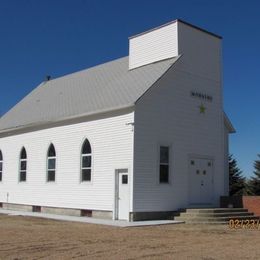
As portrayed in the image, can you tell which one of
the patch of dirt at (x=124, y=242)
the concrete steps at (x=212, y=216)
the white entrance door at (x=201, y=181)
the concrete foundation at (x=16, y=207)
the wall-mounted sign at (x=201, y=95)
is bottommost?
the patch of dirt at (x=124, y=242)

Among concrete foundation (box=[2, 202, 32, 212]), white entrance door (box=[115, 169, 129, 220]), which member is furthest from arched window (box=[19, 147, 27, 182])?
white entrance door (box=[115, 169, 129, 220])

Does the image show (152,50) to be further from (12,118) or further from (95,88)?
(12,118)

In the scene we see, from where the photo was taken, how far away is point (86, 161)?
25.7 metres

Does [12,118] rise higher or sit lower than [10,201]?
higher

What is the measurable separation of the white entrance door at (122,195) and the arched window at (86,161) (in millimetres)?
2287

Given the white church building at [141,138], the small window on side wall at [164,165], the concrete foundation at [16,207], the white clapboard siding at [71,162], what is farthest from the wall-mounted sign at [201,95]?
the concrete foundation at [16,207]

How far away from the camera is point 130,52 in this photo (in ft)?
91.9

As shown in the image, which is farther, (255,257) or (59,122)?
(59,122)

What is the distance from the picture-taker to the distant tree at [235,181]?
47.9 metres

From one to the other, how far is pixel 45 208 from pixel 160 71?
9923 mm

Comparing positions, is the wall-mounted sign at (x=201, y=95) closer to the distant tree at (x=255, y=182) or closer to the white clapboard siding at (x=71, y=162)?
the white clapboard siding at (x=71, y=162)

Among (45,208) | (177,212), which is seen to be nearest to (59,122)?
(45,208)

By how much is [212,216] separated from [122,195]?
4061 millimetres

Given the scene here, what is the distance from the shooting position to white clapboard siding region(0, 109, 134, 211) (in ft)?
77.8
